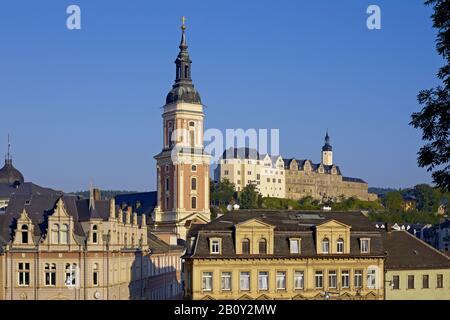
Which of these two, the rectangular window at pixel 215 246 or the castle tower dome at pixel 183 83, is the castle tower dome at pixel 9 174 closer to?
the castle tower dome at pixel 183 83

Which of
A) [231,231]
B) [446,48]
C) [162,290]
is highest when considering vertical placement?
[446,48]

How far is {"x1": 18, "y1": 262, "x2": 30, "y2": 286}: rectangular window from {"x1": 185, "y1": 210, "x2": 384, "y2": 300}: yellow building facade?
12219 millimetres

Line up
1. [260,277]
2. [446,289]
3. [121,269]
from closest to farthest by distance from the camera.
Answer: [260,277], [446,289], [121,269]

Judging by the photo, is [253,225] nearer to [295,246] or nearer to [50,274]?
[295,246]

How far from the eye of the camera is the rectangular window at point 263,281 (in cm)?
5244

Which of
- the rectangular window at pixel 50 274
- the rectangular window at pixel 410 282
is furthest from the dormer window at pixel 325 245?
the rectangular window at pixel 50 274

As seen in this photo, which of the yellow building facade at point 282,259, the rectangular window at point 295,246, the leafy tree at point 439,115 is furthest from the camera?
the rectangular window at point 295,246

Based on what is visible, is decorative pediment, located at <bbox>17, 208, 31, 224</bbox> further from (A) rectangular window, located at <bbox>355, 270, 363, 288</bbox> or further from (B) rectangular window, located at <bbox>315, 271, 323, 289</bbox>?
(A) rectangular window, located at <bbox>355, 270, 363, 288</bbox>

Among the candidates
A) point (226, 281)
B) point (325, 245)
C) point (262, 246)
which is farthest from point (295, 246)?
point (226, 281)

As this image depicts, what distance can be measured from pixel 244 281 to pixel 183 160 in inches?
3384

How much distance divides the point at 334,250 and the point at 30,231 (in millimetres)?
19916

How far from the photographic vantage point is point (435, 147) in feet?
73.3
